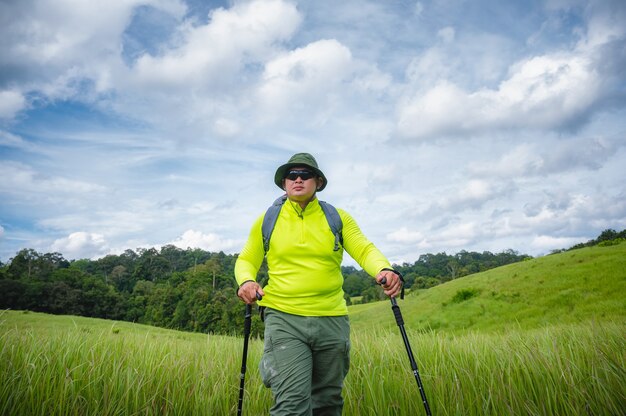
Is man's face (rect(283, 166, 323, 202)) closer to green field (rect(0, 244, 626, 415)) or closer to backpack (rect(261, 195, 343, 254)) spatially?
backpack (rect(261, 195, 343, 254))

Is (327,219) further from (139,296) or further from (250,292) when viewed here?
(139,296)

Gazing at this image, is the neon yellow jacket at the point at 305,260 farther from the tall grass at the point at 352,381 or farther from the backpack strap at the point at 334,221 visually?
the tall grass at the point at 352,381

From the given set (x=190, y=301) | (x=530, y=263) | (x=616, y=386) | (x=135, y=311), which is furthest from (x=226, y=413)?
(x=135, y=311)

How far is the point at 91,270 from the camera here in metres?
→ 138

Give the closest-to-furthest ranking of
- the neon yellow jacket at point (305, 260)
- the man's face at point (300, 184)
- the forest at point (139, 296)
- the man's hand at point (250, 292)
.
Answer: the man's hand at point (250, 292) → the neon yellow jacket at point (305, 260) → the man's face at point (300, 184) → the forest at point (139, 296)

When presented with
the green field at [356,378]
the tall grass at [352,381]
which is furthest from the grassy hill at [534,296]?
the tall grass at [352,381]

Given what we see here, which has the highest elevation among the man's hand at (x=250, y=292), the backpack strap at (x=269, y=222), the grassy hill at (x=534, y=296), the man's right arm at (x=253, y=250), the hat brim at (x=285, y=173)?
the hat brim at (x=285, y=173)

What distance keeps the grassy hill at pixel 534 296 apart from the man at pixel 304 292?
72.4 feet

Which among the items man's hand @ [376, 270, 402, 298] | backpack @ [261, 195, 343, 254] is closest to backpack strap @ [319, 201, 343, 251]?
backpack @ [261, 195, 343, 254]

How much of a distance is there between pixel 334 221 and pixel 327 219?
74 mm

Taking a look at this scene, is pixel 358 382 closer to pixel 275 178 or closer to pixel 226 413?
pixel 226 413

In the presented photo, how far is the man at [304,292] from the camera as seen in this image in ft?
9.91

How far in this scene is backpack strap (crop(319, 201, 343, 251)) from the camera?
11.7ft

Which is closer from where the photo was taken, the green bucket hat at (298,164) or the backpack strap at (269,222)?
the backpack strap at (269,222)
